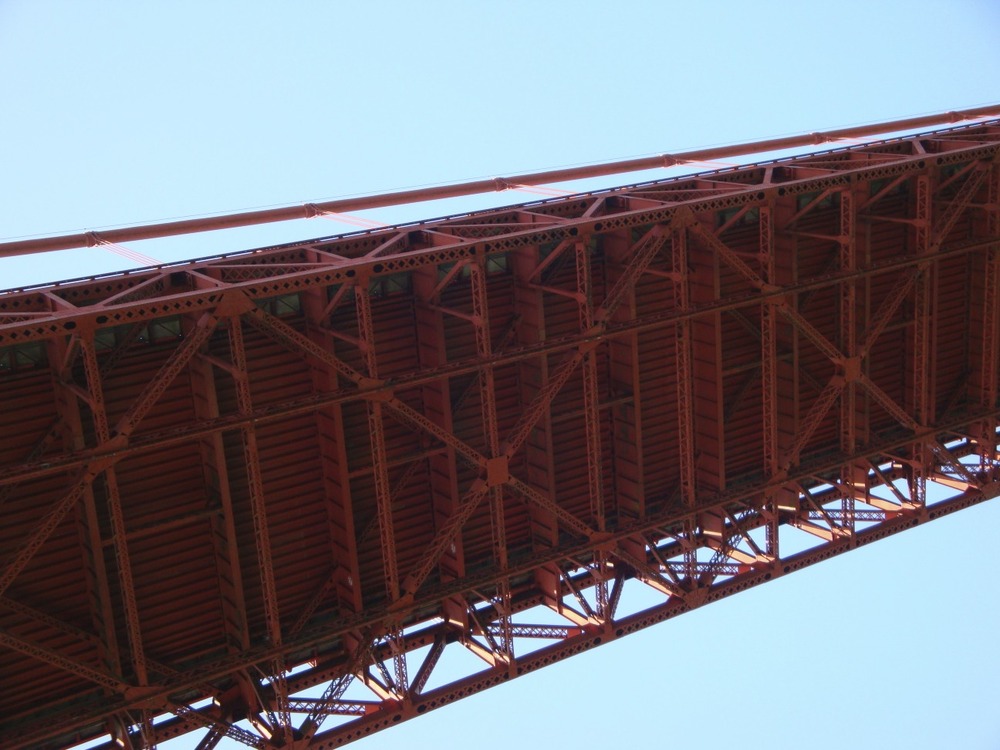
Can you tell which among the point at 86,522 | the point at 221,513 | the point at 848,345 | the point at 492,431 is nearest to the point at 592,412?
the point at 492,431

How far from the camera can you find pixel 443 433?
64.8 ft

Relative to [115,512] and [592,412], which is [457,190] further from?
[115,512]

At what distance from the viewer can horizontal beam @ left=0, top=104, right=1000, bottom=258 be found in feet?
72.9

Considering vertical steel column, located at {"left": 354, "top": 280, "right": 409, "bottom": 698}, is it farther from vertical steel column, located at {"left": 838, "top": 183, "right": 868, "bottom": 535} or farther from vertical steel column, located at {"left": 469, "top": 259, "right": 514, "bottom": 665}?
vertical steel column, located at {"left": 838, "top": 183, "right": 868, "bottom": 535}

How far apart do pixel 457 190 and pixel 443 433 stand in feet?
26.6

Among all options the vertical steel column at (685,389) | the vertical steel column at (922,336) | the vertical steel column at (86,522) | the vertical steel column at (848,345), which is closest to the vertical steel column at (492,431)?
the vertical steel column at (685,389)

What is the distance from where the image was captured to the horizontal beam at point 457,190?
2222cm

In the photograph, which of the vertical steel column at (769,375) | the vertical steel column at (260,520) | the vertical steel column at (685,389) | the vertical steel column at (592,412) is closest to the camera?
the vertical steel column at (260,520)

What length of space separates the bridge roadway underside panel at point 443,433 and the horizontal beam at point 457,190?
397cm

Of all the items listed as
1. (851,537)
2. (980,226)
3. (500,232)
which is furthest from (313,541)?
(980,226)

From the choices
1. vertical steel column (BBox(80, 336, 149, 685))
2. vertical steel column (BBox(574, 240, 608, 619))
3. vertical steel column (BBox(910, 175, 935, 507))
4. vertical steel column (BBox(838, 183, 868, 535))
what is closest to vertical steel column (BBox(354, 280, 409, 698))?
vertical steel column (BBox(574, 240, 608, 619))

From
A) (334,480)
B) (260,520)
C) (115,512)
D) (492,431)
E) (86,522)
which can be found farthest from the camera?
(334,480)

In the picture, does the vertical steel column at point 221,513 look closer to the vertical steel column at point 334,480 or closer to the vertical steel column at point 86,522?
the vertical steel column at point 334,480

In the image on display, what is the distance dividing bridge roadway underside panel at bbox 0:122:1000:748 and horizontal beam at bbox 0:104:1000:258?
13.0 feet
